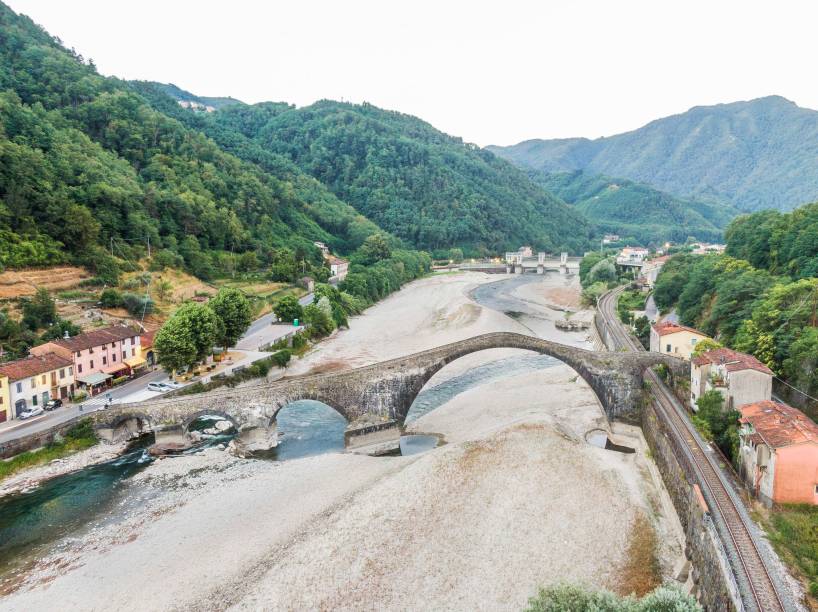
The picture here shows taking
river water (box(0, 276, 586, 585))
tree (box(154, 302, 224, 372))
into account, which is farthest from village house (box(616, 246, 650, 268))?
tree (box(154, 302, 224, 372))

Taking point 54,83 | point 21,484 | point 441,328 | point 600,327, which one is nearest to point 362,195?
point 54,83

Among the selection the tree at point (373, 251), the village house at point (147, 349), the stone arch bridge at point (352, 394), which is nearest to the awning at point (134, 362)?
the village house at point (147, 349)

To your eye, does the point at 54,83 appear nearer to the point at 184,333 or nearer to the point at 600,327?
the point at 184,333

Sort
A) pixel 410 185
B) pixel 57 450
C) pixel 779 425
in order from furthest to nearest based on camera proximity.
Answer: pixel 410 185 → pixel 57 450 → pixel 779 425

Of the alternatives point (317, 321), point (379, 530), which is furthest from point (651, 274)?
point (379, 530)

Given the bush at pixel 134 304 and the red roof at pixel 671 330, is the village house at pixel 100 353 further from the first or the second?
the red roof at pixel 671 330

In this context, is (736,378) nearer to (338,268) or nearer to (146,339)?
(146,339)

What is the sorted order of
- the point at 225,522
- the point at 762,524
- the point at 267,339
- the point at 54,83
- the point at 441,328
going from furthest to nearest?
the point at 54,83, the point at 441,328, the point at 267,339, the point at 225,522, the point at 762,524
